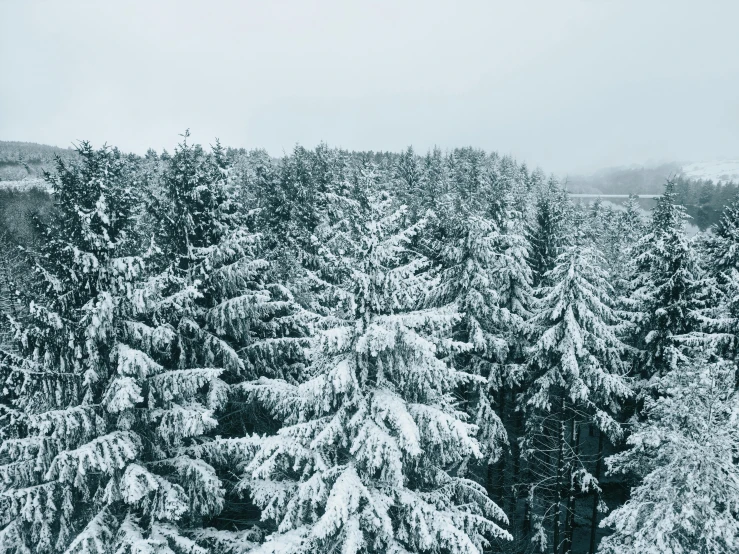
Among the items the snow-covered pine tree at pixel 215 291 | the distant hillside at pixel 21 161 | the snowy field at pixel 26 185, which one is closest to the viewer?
the snow-covered pine tree at pixel 215 291

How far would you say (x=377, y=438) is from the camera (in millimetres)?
8555

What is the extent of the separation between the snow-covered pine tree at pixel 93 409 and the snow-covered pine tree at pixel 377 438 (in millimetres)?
2330

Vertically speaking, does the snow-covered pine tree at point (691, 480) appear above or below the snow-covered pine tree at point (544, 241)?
below

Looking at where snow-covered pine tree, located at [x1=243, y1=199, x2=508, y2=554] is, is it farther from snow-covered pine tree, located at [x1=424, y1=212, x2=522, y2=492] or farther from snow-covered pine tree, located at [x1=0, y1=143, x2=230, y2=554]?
snow-covered pine tree, located at [x1=424, y1=212, x2=522, y2=492]

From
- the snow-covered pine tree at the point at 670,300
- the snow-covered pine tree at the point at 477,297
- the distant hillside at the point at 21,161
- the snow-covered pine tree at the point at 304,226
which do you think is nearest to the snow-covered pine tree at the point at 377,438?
the snow-covered pine tree at the point at 304,226

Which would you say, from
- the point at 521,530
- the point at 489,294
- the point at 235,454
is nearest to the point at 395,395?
the point at 235,454

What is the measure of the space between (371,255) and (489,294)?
1120 centimetres

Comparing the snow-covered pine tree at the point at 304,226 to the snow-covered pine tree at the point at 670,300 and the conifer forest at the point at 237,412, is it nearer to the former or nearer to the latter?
the conifer forest at the point at 237,412

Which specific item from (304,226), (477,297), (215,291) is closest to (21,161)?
(304,226)

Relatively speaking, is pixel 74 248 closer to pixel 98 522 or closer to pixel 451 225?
pixel 98 522

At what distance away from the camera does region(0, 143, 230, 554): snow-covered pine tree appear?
9.52 metres

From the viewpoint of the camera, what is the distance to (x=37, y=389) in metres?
10.4

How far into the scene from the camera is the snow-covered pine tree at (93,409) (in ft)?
31.2

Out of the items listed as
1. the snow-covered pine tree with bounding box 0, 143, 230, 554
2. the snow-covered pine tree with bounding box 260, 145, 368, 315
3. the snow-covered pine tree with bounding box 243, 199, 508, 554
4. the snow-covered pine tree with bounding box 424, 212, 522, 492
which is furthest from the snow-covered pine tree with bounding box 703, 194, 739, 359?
the snow-covered pine tree with bounding box 0, 143, 230, 554
